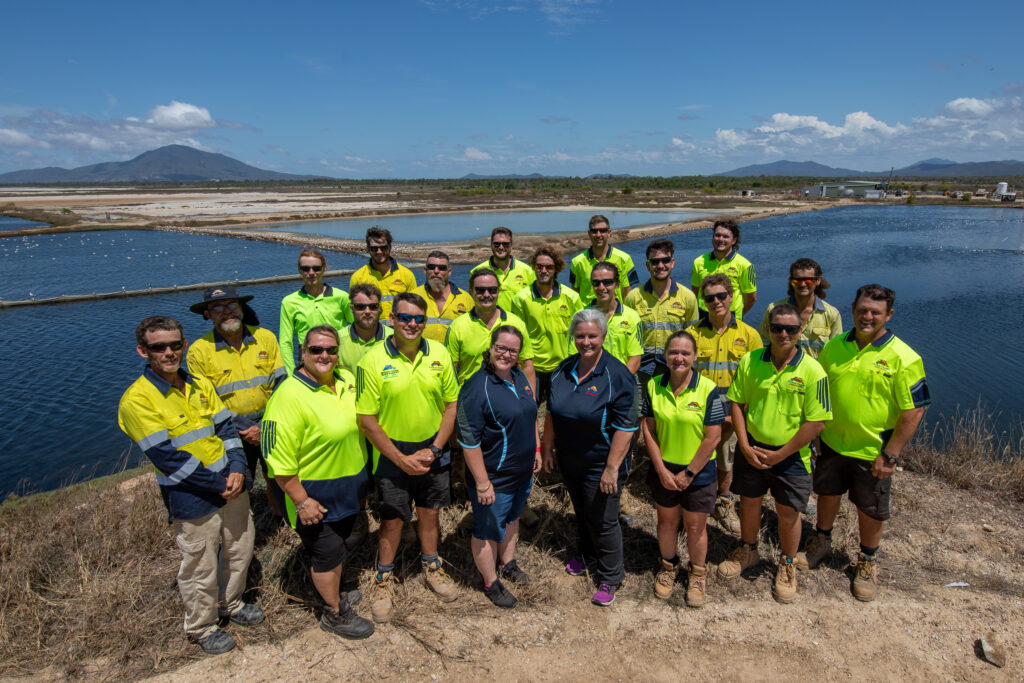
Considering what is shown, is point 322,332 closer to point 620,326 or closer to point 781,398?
point 620,326

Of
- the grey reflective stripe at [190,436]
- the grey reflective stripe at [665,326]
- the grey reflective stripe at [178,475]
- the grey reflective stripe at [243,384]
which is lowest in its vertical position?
the grey reflective stripe at [178,475]

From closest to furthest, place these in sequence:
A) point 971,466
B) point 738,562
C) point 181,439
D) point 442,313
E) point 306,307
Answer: point 181,439 → point 738,562 → point 306,307 → point 442,313 → point 971,466

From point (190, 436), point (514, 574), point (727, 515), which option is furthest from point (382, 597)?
point (727, 515)

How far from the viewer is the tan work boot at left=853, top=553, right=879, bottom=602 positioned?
4.47 metres

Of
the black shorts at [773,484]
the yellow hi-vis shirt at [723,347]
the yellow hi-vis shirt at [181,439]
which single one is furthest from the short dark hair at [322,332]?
the black shorts at [773,484]

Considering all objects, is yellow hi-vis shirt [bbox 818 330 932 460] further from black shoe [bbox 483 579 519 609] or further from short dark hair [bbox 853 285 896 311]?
black shoe [bbox 483 579 519 609]

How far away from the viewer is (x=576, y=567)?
4.77 m

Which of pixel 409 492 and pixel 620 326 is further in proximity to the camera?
pixel 620 326

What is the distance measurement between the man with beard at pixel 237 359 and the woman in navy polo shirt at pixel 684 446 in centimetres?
319

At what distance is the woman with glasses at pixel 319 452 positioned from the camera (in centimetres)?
351

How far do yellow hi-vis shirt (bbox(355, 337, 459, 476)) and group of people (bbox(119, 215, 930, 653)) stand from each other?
0.01 m

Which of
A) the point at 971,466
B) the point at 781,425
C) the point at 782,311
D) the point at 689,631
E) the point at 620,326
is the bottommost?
the point at 689,631

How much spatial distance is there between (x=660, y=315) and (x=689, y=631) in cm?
286

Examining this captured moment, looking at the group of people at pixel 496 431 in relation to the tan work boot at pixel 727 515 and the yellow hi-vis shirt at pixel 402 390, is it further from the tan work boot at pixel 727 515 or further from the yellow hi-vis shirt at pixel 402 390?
the tan work boot at pixel 727 515
